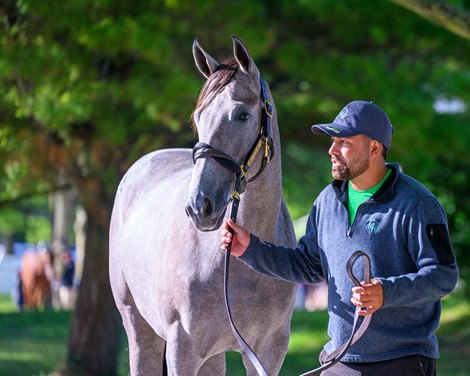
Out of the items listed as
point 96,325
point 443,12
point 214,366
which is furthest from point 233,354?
point 214,366

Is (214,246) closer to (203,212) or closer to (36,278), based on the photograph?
(203,212)

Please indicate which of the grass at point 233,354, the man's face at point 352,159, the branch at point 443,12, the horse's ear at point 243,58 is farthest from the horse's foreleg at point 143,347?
the grass at point 233,354

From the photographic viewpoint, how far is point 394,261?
3.55 meters

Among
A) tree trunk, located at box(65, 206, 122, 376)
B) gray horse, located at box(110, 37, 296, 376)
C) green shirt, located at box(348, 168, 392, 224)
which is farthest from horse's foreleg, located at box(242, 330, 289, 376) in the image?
tree trunk, located at box(65, 206, 122, 376)

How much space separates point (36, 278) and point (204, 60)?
18.1m

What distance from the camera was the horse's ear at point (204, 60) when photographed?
4.25 metres

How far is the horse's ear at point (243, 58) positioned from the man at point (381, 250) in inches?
21.4

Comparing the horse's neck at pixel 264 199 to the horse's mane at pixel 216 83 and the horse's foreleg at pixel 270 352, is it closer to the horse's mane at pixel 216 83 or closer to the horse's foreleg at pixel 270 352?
the horse's mane at pixel 216 83

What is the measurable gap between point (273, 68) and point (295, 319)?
7.67 m

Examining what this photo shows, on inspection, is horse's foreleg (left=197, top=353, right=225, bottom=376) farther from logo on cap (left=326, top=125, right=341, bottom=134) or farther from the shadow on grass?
the shadow on grass

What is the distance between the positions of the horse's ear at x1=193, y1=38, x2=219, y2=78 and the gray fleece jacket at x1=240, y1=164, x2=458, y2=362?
83cm

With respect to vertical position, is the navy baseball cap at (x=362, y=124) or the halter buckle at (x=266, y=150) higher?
the navy baseball cap at (x=362, y=124)

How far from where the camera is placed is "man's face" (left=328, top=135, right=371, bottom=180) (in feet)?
11.9

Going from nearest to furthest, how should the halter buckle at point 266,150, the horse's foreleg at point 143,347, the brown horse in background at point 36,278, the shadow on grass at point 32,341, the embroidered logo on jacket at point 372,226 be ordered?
the embroidered logo on jacket at point 372,226
the halter buckle at point 266,150
the horse's foreleg at point 143,347
the shadow on grass at point 32,341
the brown horse in background at point 36,278
